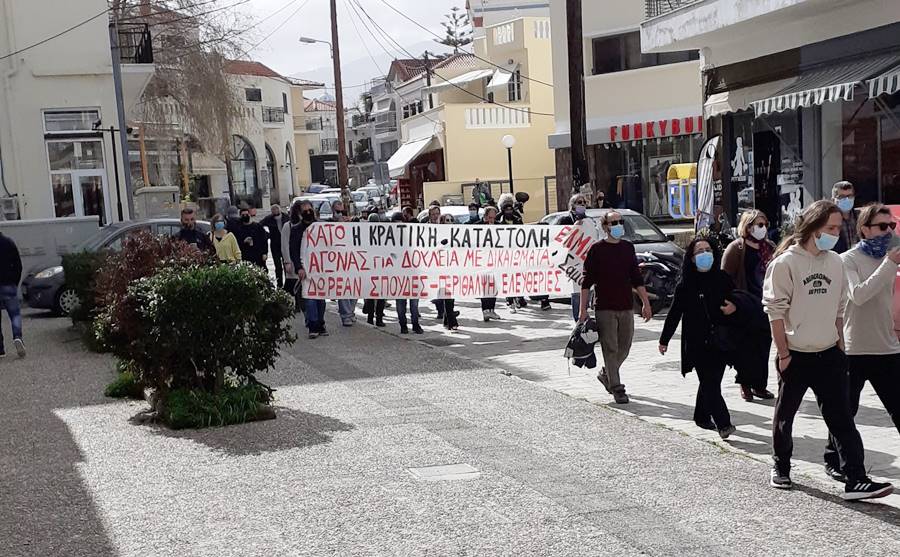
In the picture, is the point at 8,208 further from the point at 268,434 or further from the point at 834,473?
the point at 834,473

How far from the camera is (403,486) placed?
7.07m

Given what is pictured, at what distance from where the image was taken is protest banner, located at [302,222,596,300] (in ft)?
51.0

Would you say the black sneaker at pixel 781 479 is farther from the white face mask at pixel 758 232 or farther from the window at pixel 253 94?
the window at pixel 253 94

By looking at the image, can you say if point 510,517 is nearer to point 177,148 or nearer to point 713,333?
point 713,333

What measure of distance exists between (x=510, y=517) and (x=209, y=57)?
31.2 metres

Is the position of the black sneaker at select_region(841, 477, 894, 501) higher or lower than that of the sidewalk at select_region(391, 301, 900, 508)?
higher

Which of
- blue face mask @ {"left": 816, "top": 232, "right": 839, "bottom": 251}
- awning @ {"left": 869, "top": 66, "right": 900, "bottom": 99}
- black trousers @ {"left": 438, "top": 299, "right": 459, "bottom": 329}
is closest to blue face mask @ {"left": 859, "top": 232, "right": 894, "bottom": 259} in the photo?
blue face mask @ {"left": 816, "top": 232, "right": 839, "bottom": 251}

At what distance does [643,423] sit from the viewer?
29.6ft

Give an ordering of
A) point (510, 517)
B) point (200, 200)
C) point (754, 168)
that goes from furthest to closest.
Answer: point (200, 200), point (754, 168), point (510, 517)

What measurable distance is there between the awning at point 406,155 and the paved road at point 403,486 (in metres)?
37.5

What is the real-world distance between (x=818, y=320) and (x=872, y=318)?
0.62 meters

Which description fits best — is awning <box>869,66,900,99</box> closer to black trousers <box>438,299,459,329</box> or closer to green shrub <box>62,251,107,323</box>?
black trousers <box>438,299,459,329</box>

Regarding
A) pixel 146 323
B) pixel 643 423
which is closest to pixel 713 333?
pixel 643 423

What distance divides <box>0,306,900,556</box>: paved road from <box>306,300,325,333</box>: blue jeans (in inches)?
177
